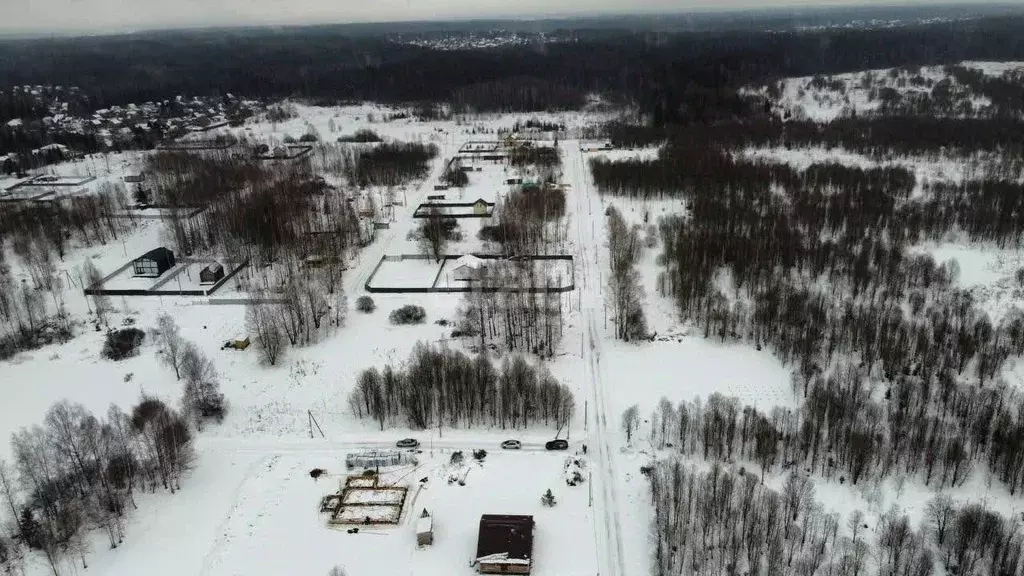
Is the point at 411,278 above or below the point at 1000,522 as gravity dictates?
above

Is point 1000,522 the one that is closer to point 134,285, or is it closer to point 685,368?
point 685,368

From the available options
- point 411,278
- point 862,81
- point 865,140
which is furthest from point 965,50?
point 411,278

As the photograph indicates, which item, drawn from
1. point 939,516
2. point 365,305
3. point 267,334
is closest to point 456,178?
point 365,305

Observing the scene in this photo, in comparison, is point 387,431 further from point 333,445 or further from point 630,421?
Answer: point 630,421

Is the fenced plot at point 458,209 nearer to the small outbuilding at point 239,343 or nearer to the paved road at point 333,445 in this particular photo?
the small outbuilding at point 239,343

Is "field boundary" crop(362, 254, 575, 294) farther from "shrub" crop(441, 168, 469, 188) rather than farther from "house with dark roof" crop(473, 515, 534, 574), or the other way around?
"shrub" crop(441, 168, 469, 188)

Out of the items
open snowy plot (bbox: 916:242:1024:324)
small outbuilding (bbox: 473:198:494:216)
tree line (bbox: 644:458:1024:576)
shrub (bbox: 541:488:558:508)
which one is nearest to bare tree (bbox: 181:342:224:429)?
shrub (bbox: 541:488:558:508)
